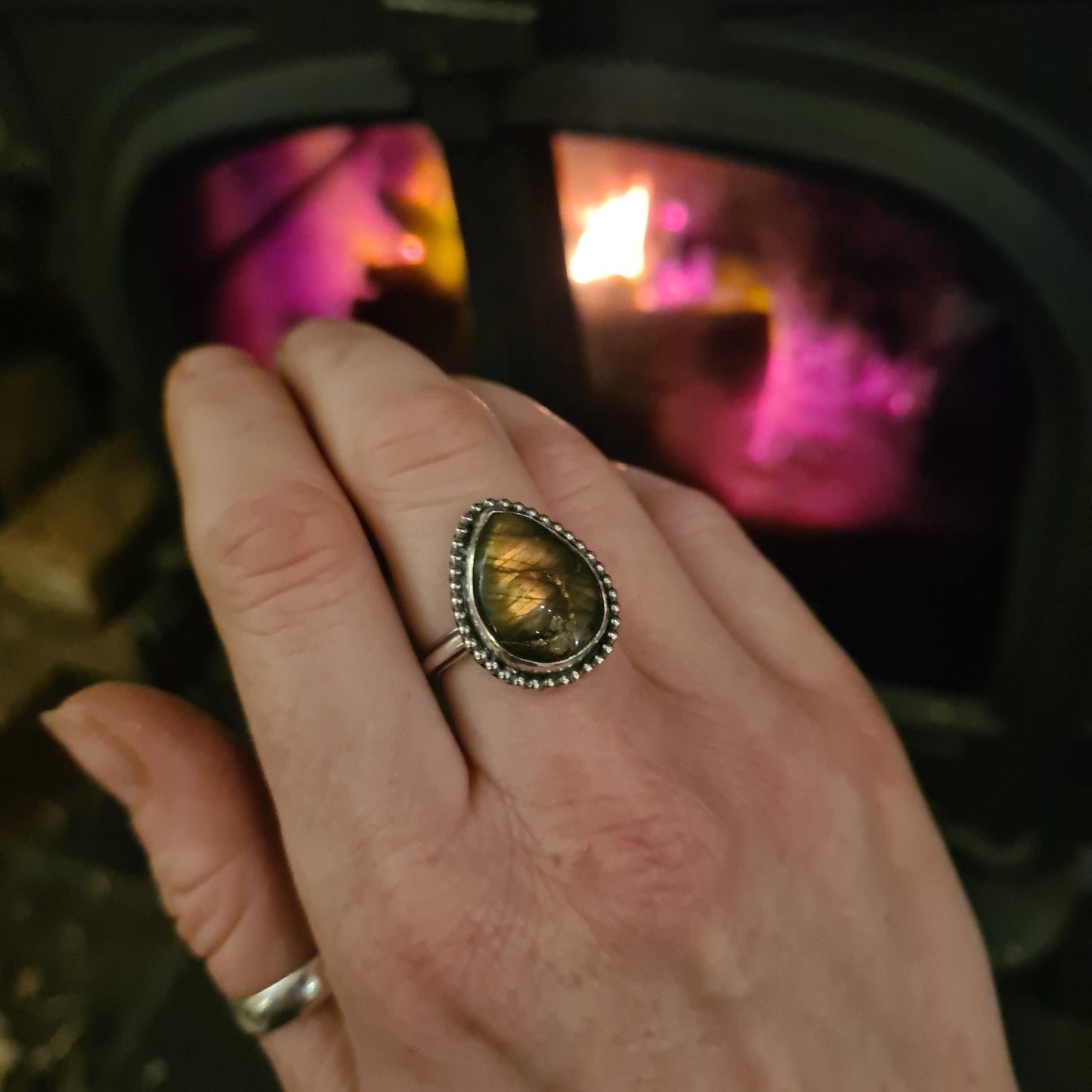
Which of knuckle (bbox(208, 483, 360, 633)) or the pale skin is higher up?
knuckle (bbox(208, 483, 360, 633))

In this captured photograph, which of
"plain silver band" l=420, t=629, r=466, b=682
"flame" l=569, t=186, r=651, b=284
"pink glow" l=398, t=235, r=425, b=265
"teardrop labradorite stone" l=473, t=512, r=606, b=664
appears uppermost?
"pink glow" l=398, t=235, r=425, b=265

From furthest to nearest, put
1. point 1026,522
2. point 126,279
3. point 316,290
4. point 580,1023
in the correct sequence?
point 316,290
point 126,279
point 1026,522
point 580,1023

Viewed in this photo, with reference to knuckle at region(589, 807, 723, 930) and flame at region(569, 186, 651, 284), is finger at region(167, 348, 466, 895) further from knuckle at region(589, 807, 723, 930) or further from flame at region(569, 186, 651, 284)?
flame at region(569, 186, 651, 284)

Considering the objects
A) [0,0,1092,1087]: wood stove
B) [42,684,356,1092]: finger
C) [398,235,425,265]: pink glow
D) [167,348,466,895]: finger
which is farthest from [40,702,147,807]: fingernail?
[398,235,425,265]: pink glow

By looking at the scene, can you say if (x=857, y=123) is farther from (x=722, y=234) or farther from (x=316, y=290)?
(x=316, y=290)

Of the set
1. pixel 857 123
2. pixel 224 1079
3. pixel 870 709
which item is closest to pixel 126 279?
pixel 857 123

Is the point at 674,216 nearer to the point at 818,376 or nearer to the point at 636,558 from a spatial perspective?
the point at 818,376
